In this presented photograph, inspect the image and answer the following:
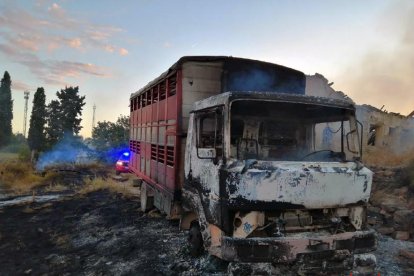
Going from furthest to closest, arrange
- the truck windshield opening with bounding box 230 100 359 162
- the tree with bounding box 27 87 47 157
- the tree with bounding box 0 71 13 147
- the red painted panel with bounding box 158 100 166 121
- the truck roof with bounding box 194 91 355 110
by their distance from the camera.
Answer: the tree with bounding box 0 71 13 147, the tree with bounding box 27 87 47 157, the red painted panel with bounding box 158 100 166 121, the truck windshield opening with bounding box 230 100 359 162, the truck roof with bounding box 194 91 355 110

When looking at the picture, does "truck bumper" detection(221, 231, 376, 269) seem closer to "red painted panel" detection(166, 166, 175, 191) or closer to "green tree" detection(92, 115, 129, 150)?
"red painted panel" detection(166, 166, 175, 191)

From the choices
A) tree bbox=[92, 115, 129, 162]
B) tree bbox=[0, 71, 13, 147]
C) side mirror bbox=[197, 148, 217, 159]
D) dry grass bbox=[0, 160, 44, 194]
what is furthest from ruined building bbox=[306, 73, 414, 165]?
tree bbox=[0, 71, 13, 147]

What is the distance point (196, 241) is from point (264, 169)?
6.74 feet

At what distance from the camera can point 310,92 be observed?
18.4m

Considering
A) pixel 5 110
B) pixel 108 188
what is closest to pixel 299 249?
pixel 108 188

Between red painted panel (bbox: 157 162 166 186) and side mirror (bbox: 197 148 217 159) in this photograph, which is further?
red painted panel (bbox: 157 162 166 186)

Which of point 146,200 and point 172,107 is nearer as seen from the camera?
point 172,107

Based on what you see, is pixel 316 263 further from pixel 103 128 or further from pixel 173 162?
pixel 103 128

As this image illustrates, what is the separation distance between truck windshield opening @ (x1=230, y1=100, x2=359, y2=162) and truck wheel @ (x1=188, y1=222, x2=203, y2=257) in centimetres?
152

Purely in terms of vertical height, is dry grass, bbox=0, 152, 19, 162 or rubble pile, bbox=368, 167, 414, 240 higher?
rubble pile, bbox=368, 167, 414, 240

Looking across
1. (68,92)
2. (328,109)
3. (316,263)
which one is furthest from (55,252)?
(68,92)

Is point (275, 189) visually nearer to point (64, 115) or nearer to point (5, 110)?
point (64, 115)

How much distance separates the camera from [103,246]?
7062 mm

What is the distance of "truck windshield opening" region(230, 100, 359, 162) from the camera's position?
15.7ft
